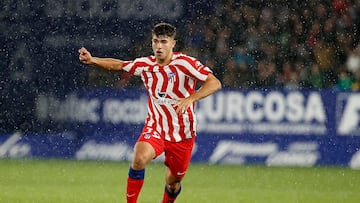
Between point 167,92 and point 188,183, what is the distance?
13.6 ft

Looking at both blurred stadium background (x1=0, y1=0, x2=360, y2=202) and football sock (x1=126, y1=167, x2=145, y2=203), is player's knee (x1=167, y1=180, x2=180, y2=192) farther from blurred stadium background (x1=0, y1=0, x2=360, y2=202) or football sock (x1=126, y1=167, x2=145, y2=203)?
blurred stadium background (x1=0, y1=0, x2=360, y2=202)

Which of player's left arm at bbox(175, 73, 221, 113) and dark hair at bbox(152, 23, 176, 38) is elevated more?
dark hair at bbox(152, 23, 176, 38)

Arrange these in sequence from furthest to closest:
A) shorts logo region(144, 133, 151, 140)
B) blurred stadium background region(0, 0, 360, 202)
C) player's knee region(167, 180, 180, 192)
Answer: blurred stadium background region(0, 0, 360, 202) → player's knee region(167, 180, 180, 192) → shorts logo region(144, 133, 151, 140)

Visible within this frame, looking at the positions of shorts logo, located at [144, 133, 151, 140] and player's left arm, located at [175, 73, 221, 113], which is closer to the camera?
player's left arm, located at [175, 73, 221, 113]

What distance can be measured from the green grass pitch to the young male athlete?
5.66ft

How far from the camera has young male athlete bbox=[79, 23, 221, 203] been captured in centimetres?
927

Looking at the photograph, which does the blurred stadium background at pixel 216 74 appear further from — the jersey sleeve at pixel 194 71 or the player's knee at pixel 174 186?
the jersey sleeve at pixel 194 71

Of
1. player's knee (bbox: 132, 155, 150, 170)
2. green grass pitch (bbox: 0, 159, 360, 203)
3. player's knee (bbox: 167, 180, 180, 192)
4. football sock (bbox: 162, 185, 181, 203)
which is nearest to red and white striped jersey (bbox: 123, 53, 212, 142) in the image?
player's knee (bbox: 132, 155, 150, 170)

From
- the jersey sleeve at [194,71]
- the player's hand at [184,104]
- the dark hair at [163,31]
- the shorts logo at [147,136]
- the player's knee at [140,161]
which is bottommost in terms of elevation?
the player's knee at [140,161]

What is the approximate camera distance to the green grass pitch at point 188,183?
38.1 ft

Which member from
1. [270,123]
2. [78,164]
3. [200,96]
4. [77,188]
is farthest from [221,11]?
[200,96]

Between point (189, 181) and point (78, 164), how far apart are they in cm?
248

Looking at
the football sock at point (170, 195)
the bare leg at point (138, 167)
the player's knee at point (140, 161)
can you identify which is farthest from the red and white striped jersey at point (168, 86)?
the football sock at point (170, 195)

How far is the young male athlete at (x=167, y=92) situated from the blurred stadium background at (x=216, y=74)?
5.62m
